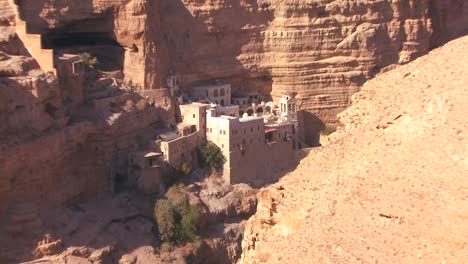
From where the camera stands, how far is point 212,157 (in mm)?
37844

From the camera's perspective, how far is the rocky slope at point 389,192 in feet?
34.0

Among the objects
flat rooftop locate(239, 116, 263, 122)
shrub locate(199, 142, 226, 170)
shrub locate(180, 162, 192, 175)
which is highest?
flat rooftop locate(239, 116, 263, 122)

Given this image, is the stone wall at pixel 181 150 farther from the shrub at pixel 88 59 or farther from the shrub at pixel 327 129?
the shrub at pixel 327 129

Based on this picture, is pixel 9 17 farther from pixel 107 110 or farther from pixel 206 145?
pixel 206 145

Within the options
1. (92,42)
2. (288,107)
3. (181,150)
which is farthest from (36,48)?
(288,107)

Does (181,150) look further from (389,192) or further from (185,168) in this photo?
(389,192)

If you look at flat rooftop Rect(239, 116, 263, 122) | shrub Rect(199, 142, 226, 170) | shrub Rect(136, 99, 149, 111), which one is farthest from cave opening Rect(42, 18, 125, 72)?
flat rooftop Rect(239, 116, 263, 122)

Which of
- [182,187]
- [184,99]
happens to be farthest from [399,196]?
[184,99]

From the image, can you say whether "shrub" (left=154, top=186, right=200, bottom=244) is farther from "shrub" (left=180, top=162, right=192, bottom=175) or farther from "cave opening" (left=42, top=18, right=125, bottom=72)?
"cave opening" (left=42, top=18, right=125, bottom=72)

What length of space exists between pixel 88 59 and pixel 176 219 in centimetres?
826

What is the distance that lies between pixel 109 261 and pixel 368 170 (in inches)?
837

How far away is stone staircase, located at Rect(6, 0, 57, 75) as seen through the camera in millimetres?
33656

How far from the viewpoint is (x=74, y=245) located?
31.4m

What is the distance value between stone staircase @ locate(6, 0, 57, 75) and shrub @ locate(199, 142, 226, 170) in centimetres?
762
